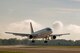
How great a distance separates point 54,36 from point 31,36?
8925 millimetres

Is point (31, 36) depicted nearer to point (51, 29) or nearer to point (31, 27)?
point (51, 29)

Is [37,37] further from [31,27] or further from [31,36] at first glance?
[31,27]

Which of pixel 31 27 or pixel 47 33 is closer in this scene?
pixel 47 33

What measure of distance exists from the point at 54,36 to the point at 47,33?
3.49m

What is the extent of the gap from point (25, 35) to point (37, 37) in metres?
5.39

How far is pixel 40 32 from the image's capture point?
122 metres

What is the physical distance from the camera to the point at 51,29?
12038cm

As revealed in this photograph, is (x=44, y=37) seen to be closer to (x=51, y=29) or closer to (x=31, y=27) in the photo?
(x=51, y=29)

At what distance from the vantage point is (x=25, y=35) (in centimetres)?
12250

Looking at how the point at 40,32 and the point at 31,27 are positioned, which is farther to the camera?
the point at 31,27

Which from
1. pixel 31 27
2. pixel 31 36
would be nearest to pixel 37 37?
pixel 31 36

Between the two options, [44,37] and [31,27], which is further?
[31,27]

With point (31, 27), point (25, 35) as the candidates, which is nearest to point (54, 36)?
point (25, 35)

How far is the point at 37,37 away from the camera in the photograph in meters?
120
